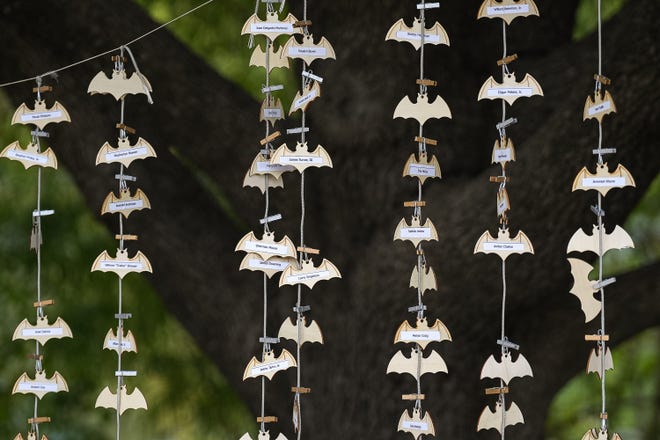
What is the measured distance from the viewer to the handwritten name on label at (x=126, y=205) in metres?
1.30

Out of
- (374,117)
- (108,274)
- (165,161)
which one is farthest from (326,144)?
(108,274)

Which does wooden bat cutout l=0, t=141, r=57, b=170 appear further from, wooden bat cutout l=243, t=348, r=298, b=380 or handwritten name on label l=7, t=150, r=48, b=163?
wooden bat cutout l=243, t=348, r=298, b=380

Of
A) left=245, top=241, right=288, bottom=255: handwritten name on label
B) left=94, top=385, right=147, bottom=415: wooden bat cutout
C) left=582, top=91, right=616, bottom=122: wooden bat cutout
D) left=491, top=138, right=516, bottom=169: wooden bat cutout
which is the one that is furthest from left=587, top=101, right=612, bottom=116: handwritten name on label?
left=94, top=385, right=147, bottom=415: wooden bat cutout

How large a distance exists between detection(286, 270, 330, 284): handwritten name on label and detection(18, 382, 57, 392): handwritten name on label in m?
0.40

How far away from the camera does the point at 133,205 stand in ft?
4.32

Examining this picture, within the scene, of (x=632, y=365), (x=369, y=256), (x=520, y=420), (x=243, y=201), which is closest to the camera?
(x=520, y=420)

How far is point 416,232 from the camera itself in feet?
3.90

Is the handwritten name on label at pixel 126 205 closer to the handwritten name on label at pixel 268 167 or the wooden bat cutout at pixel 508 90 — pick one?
the handwritten name on label at pixel 268 167

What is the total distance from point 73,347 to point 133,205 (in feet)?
4.94

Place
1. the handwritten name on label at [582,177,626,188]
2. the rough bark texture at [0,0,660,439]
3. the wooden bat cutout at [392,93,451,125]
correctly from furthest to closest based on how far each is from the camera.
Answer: the rough bark texture at [0,0,660,439]
the wooden bat cutout at [392,93,451,125]
the handwritten name on label at [582,177,626,188]

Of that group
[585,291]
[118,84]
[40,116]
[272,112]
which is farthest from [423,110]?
[40,116]

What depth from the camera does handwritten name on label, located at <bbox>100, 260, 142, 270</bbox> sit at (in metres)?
1.28

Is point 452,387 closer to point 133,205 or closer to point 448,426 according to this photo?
point 448,426

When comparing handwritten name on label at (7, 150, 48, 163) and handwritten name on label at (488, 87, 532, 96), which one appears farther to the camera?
handwritten name on label at (7, 150, 48, 163)
